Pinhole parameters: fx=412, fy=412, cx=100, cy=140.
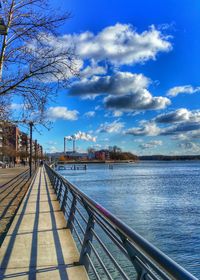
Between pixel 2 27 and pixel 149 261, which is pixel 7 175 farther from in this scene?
pixel 149 261

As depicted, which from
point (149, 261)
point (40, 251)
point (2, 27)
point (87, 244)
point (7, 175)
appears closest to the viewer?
point (149, 261)

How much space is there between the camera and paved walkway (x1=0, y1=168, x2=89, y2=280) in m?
6.09

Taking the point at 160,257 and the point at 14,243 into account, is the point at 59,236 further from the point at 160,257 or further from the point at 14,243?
the point at 160,257

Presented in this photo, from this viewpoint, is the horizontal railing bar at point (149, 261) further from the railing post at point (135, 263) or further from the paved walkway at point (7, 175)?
the paved walkway at point (7, 175)

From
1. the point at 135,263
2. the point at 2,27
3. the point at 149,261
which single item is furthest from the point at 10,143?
the point at 149,261

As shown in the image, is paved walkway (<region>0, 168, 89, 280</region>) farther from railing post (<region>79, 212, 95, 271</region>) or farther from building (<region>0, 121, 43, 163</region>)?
building (<region>0, 121, 43, 163</region>)

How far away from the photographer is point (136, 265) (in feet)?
12.5

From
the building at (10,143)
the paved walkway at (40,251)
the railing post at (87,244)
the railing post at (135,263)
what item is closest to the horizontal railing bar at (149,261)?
the railing post at (135,263)

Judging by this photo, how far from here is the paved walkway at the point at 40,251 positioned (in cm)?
609

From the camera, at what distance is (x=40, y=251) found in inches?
297

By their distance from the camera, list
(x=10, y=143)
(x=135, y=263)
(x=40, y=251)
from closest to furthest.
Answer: (x=135, y=263)
(x=40, y=251)
(x=10, y=143)

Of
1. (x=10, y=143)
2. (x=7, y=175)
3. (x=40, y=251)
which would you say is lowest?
(x=40, y=251)

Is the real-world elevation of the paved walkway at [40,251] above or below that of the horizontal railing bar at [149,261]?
below

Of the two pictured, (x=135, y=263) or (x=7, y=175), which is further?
(x=7, y=175)
